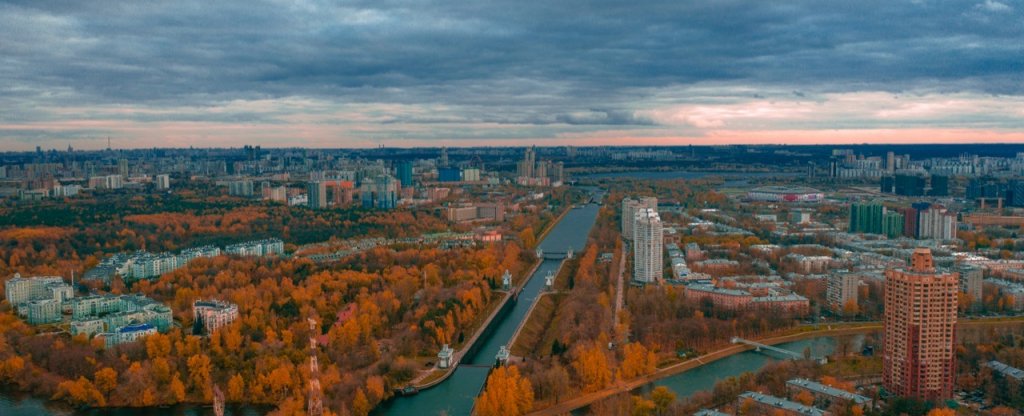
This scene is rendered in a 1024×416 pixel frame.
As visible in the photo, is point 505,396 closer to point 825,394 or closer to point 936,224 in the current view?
point 825,394

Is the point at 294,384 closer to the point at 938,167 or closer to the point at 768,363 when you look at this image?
the point at 768,363

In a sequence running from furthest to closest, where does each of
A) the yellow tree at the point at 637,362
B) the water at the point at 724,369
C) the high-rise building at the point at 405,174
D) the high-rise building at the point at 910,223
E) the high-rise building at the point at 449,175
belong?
the high-rise building at the point at 449,175 → the high-rise building at the point at 405,174 → the high-rise building at the point at 910,223 → the yellow tree at the point at 637,362 → the water at the point at 724,369

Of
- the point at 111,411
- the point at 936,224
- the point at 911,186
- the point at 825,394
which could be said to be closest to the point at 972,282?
the point at 825,394

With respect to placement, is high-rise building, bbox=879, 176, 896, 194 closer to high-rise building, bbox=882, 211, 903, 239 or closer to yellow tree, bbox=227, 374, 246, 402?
high-rise building, bbox=882, 211, 903, 239

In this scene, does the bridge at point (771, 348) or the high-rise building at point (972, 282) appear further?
the high-rise building at point (972, 282)

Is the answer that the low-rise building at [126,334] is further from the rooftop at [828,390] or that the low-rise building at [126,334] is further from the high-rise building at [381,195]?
the high-rise building at [381,195]

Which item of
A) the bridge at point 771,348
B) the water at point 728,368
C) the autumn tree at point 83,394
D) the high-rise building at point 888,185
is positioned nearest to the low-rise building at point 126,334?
the autumn tree at point 83,394
